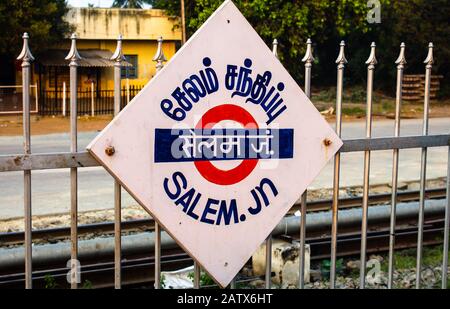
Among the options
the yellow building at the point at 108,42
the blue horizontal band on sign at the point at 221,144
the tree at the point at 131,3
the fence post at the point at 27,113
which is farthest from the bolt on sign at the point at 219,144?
the tree at the point at 131,3

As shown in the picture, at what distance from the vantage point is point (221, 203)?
10.2 feet

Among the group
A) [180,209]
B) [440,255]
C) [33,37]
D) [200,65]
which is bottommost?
[440,255]

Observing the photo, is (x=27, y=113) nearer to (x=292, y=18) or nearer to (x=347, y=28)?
(x=292, y=18)

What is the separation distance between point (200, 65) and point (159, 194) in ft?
1.99

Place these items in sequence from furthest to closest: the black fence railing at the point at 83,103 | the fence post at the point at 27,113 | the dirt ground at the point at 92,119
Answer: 1. the black fence railing at the point at 83,103
2. the dirt ground at the point at 92,119
3. the fence post at the point at 27,113

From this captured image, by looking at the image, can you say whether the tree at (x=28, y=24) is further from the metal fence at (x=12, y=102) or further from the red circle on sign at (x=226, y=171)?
the red circle on sign at (x=226, y=171)

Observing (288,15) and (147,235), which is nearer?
(147,235)

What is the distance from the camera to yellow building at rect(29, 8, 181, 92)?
2795 centimetres

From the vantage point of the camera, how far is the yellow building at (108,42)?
91.7ft

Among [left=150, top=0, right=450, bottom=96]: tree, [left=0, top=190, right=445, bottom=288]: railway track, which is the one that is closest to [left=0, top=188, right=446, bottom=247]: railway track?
[left=0, top=190, right=445, bottom=288]: railway track

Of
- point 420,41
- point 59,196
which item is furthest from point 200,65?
point 420,41

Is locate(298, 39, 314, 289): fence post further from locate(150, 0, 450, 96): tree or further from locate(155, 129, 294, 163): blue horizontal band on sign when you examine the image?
locate(150, 0, 450, 96): tree

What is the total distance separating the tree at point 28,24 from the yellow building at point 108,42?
6.98ft
